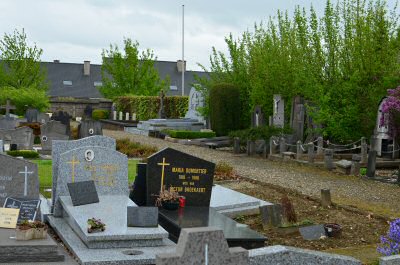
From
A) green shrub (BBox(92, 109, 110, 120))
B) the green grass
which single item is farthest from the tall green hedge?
green shrub (BBox(92, 109, 110, 120))

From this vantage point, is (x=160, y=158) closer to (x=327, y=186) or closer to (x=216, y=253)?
(x=216, y=253)

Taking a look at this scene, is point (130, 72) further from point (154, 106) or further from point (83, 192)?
point (83, 192)

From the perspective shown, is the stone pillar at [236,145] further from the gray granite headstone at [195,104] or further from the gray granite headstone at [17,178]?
the gray granite headstone at [17,178]

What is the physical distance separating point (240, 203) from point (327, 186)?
14.1 ft

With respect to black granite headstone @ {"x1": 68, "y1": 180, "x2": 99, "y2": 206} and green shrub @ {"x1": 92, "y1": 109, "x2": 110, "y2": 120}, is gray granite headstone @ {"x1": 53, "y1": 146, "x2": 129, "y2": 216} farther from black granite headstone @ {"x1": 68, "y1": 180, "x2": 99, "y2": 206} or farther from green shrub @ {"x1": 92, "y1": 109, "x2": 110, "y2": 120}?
green shrub @ {"x1": 92, "y1": 109, "x2": 110, "y2": 120}

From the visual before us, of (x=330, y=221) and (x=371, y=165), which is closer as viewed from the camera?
(x=330, y=221)

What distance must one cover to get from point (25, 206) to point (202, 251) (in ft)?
15.3

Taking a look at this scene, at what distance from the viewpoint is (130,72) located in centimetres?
5025

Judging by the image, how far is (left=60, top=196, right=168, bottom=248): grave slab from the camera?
809 cm

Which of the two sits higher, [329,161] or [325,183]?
[329,161]

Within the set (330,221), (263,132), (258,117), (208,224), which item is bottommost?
(330,221)

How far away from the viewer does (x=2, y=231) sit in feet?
27.2

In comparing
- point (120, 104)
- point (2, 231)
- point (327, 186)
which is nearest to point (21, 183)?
point (2, 231)

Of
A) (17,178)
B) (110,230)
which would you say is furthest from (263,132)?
(110,230)
